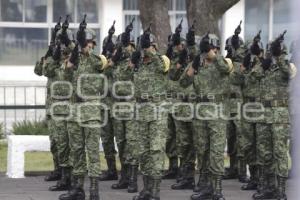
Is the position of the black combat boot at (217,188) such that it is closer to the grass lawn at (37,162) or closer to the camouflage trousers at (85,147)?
the camouflage trousers at (85,147)

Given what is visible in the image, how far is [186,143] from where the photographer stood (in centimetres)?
830

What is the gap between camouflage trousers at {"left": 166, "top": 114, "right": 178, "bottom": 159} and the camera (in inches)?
339

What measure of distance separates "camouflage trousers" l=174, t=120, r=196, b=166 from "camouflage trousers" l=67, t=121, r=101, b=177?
1.74 m

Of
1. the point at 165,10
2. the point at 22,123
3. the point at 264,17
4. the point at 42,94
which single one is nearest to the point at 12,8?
the point at 42,94

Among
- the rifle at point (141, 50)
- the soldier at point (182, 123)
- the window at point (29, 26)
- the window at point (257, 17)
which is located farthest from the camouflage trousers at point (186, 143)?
Result: the window at point (257, 17)

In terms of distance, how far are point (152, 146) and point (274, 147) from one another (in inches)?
53.0

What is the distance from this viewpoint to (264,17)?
55.7 ft

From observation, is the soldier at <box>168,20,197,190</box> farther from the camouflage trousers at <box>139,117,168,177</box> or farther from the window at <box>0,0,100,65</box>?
the window at <box>0,0,100,65</box>

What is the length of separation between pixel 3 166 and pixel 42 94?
169 inches

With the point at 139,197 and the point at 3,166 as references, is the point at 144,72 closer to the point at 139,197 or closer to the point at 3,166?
the point at 139,197

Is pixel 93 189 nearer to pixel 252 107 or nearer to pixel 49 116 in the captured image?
pixel 49 116

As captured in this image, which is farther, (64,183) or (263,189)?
(64,183)

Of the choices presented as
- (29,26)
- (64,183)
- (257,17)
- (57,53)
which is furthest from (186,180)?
(257,17)

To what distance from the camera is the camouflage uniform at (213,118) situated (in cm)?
695
